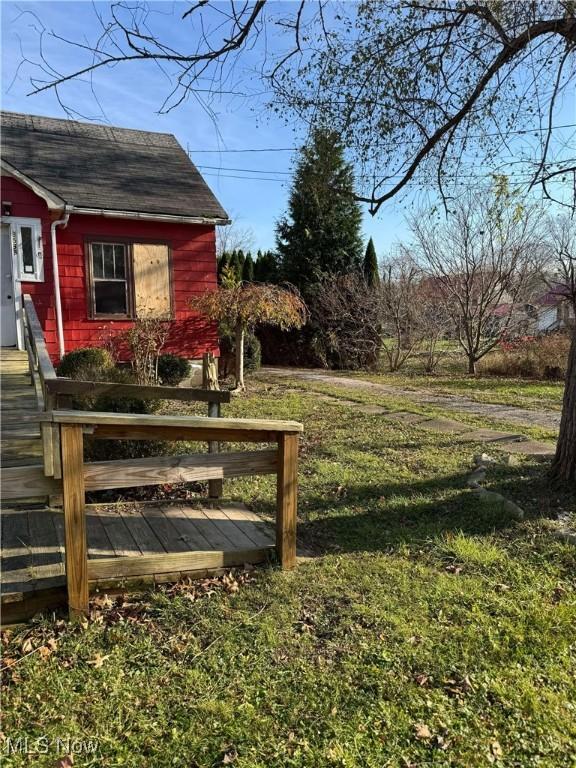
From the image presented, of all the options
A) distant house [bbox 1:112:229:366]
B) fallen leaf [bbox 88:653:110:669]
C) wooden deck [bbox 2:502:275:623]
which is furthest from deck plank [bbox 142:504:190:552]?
distant house [bbox 1:112:229:366]

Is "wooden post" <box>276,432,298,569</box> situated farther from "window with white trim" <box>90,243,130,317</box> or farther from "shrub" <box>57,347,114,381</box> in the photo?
"window with white trim" <box>90,243,130,317</box>

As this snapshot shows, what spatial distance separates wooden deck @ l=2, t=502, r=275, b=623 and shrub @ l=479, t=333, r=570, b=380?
11.8 m

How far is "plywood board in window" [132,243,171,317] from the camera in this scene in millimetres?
11188

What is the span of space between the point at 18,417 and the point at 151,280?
5997mm

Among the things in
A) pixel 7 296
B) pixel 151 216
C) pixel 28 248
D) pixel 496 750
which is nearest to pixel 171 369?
pixel 151 216

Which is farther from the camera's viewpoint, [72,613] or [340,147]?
[340,147]

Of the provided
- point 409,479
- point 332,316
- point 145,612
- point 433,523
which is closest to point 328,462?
point 409,479

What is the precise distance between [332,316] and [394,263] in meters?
2.44

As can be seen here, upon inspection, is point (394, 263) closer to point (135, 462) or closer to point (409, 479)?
point (409, 479)

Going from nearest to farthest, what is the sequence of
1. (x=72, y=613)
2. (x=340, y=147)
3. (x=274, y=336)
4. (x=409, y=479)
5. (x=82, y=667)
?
(x=82, y=667), (x=72, y=613), (x=409, y=479), (x=340, y=147), (x=274, y=336)

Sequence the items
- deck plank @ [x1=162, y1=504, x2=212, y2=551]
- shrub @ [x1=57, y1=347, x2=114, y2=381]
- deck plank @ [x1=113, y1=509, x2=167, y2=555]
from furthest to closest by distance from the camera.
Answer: shrub @ [x1=57, y1=347, x2=114, y2=381]
deck plank @ [x1=162, y1=504, x2=212, y2=551]
deck plank @ [x1=113, y1=509, x2=167, y2=555]

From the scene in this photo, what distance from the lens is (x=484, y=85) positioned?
17.9 feet

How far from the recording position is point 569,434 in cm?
454

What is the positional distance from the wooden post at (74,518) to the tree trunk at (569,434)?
376 centimetres
